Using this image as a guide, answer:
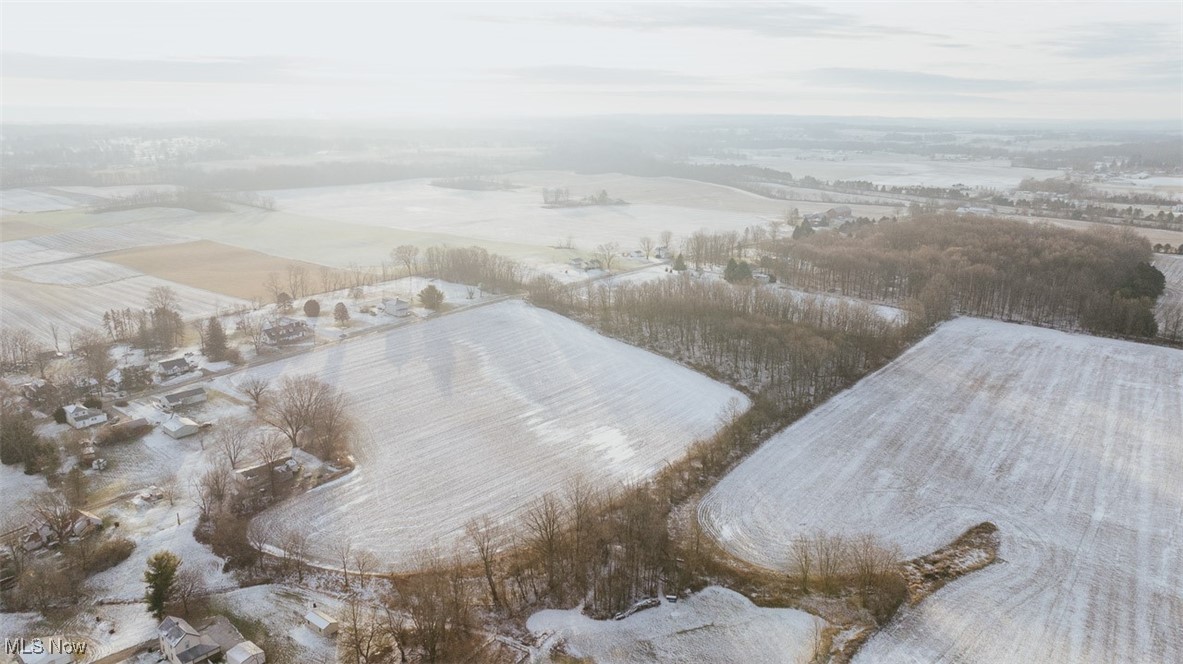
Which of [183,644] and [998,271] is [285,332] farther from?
[998,271]

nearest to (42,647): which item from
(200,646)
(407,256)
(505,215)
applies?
(200,646)

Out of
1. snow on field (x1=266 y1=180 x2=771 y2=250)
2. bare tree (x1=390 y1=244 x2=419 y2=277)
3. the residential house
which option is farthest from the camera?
snow on field (x1=266 y1=180 x2=771 y2=250)

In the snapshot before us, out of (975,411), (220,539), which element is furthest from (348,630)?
(975,411)

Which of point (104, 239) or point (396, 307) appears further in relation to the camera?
point (104, 239)

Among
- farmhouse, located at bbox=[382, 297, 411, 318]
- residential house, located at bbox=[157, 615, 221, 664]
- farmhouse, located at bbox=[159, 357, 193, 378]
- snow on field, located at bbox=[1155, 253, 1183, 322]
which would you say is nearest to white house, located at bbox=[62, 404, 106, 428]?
farmhouse, located at bbox=[159, 357, 193, 378]

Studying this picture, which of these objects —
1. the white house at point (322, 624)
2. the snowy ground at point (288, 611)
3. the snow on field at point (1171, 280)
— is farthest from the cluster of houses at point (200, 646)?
the snow on field at point (1171, 280)

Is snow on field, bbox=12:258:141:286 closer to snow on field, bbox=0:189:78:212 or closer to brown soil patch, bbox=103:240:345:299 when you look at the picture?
brown soil patch, bbox=103:240:345:299

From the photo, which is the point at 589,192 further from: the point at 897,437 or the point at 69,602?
the point at 69,602
